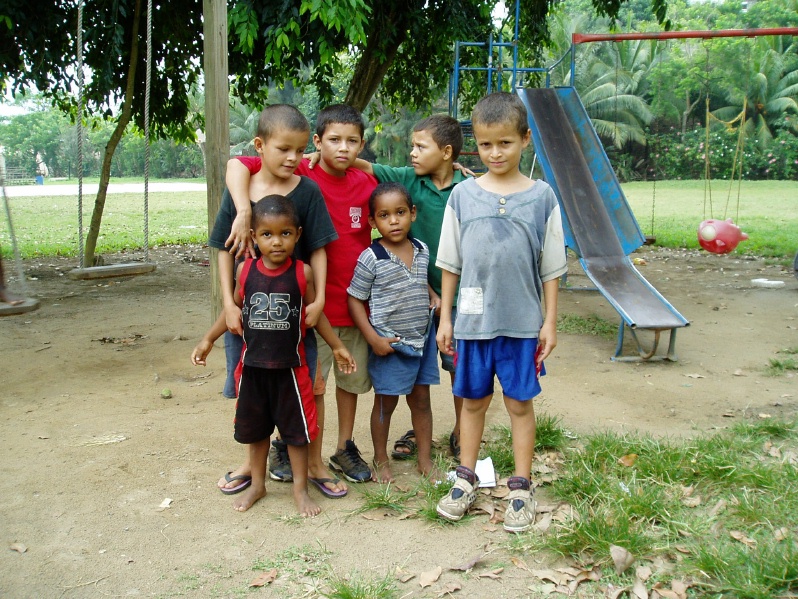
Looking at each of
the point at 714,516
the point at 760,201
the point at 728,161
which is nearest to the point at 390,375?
the point at 714,516

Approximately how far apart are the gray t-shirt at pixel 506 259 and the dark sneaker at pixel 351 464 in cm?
86

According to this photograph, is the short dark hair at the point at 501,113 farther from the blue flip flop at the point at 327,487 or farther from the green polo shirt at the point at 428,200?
the blue flip flop at the point at 327,487

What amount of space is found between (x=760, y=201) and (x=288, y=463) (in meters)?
20.6

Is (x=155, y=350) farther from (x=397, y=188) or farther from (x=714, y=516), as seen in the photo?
(x=714, y=516)

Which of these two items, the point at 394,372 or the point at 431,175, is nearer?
the point at 394,372

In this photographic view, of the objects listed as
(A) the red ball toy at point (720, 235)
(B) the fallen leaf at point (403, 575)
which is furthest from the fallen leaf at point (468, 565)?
(A) the red ball toy at point (720, 235)

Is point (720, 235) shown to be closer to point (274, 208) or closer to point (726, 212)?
point (274, 208)

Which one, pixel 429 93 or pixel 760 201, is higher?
pixel 429 93

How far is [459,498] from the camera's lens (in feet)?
10.3

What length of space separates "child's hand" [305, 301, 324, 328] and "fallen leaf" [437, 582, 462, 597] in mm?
1119

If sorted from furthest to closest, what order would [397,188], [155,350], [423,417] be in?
[155,350] < [423,417] < [397,188]

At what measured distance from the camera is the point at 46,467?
366cm

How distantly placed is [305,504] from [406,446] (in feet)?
2.66

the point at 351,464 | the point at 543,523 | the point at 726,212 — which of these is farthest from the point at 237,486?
the point at 726,212
